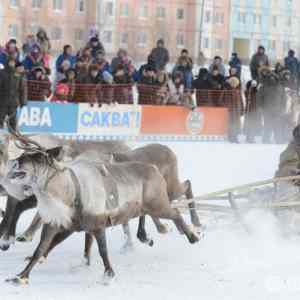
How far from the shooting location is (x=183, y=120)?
15.3m

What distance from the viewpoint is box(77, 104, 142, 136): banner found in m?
14.2

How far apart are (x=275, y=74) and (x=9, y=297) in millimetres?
11167

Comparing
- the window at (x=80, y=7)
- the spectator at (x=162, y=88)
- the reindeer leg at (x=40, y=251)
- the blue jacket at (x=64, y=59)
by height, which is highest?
the window at (x=80, y=7)

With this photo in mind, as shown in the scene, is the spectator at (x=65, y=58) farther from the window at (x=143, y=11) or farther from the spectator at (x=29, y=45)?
the window at (x=143, y=11)

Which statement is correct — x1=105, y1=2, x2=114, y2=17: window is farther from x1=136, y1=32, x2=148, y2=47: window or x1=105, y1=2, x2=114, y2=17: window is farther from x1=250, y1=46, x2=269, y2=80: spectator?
x1=250, y1=46, x2=269, y2=80: spectator

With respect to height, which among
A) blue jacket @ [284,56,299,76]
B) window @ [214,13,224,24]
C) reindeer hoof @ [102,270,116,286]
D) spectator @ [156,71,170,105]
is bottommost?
reindeer hoof @ [102,270,116,286]

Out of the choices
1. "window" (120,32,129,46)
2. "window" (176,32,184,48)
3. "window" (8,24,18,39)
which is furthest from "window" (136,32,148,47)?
"window" (8,24,18,39)

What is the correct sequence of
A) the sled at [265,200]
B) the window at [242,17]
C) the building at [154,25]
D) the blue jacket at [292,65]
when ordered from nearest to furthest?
1. the sled at [265,200]
2. the blue jacket at [292,65]
3. the building at [154,25]
4. the window at [242,17]

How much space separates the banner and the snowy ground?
19.9ft

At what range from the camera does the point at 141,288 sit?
5.73m

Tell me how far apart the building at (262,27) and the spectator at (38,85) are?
31.0 meters

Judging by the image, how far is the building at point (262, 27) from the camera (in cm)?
4406

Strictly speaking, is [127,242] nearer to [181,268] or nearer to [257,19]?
[181,268]

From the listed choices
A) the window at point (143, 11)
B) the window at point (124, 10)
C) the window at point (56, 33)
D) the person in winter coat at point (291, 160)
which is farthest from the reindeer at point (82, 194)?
the window at point (124, 10)
